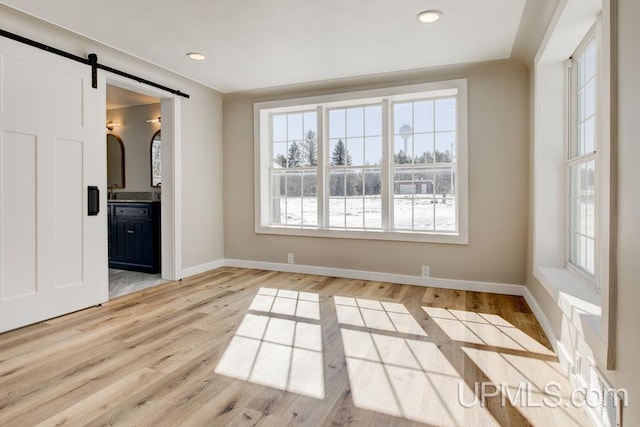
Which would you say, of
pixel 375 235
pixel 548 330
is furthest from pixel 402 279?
pixel 548 330

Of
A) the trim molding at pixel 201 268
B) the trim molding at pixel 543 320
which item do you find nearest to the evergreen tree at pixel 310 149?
the trim molding at pixel 201 268

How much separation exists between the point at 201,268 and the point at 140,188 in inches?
77.1

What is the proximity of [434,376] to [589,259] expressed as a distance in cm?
135

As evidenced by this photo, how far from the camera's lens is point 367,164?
462 cm

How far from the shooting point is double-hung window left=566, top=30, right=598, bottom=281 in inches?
93.9

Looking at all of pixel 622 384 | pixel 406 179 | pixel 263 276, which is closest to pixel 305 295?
pixel 263 276

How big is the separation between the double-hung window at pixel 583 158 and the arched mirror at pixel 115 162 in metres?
6.03

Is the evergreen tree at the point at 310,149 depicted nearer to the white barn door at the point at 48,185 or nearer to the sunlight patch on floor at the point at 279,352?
the sunlight patch on floor at the point at 279,352

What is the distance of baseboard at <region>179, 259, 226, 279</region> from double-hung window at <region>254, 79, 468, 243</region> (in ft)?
2.71

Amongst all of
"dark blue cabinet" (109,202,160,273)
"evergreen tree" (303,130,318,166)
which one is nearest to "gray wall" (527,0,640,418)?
"evergreen tree" (303,130,318,166)

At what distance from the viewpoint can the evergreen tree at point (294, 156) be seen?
505cm

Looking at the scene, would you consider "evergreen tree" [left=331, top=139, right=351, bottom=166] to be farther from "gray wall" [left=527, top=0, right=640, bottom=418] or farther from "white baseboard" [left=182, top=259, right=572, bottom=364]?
"gray wall" [left=527, top=0, right=640, bottom=418]

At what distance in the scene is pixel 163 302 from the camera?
3.62m

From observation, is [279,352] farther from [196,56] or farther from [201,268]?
[196,56]
